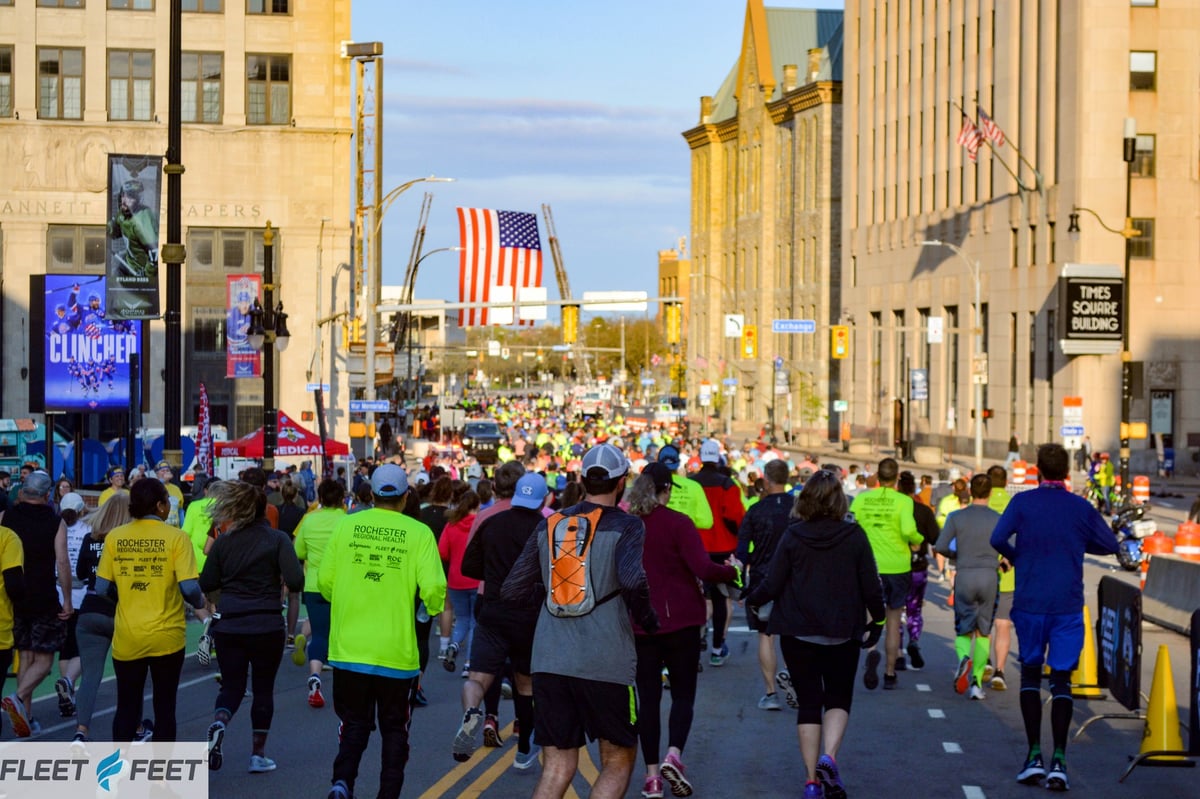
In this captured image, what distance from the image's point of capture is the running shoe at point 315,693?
523 inches

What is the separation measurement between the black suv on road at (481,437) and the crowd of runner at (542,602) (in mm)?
42881

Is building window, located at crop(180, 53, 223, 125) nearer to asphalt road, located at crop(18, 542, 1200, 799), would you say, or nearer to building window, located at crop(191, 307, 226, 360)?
building window, located at crop(191, 307, 226, 360)

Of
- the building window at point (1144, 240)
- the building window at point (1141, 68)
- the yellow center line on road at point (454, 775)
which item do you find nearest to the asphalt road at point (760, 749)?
the yellow center line on road at point (454, 775)

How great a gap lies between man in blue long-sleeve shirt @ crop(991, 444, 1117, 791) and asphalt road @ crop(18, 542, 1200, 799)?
1.53 ft

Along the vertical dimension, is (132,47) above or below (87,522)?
above

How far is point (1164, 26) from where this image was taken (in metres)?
63.1

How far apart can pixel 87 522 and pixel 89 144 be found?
39627 millimetres

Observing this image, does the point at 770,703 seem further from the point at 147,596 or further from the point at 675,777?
the point at 147,596

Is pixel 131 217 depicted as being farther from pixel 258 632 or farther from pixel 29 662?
pixel 258 632

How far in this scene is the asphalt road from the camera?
10422 mm

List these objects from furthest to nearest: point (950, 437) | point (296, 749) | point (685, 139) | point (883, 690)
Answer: point (685, 139)
point (950, 437)
point (883, 690)
point (296, 749)

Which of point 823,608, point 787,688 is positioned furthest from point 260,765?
point 787,688

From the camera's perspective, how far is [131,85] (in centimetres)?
5275

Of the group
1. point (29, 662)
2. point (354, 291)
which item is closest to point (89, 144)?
point (354, 291)
